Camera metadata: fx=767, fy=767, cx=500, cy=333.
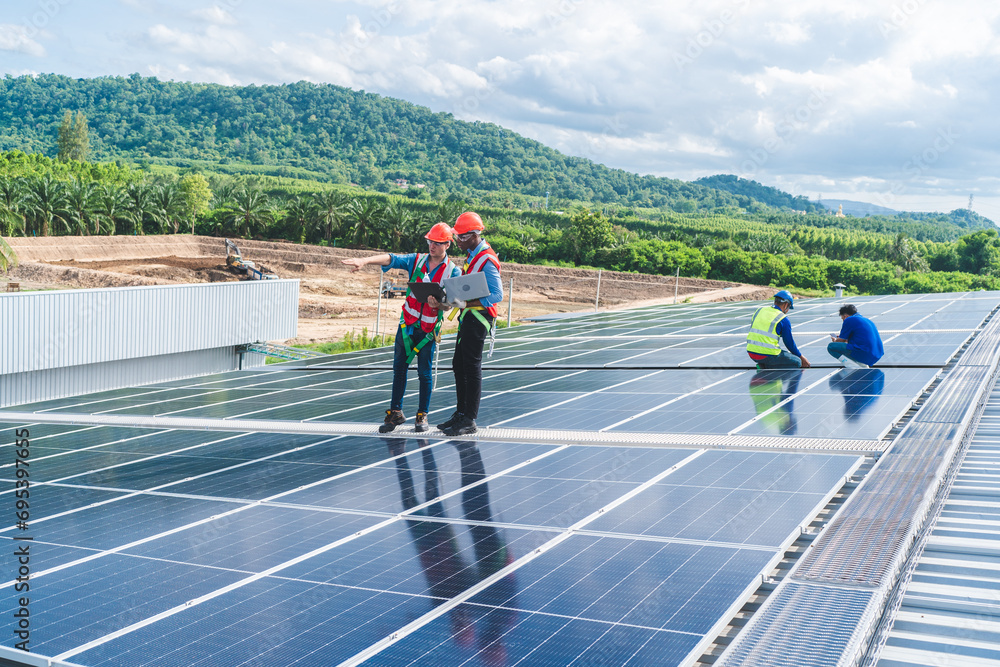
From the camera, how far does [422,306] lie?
26.4ft

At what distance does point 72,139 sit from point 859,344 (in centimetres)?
16173

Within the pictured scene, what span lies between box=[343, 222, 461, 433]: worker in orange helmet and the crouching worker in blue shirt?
6.78 m

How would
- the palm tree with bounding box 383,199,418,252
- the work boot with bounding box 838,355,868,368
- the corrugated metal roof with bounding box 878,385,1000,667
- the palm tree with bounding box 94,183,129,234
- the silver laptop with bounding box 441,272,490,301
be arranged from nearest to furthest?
the corrugated metal roof with bounding box 878,385,1000,667, the silver laptop with bounding box 441,272,490,301, the work boot with bounding box 838,355,868,368, the palm tree with bounding box 94,183,129,234, the palm tree with bounding box 383,199,418,252

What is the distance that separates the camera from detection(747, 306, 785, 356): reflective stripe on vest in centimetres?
1200

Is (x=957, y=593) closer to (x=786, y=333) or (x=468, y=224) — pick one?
(x=468, y=224)

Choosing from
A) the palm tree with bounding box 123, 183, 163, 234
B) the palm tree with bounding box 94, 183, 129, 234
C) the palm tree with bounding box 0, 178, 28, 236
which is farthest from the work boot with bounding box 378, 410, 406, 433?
the palm tree with bounding box 123, 183, 163, 234

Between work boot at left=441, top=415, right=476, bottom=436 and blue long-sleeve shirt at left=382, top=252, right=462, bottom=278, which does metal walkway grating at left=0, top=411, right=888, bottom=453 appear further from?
blue long-sleeve shirt at left=382, top=252, right=462, bottom=278

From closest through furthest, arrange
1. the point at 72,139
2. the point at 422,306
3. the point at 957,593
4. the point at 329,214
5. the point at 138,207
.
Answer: the point at 957,593
the point at 422,306
the point at 138,207
the point at 329,214
the point at 72,139

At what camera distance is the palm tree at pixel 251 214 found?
296 ft

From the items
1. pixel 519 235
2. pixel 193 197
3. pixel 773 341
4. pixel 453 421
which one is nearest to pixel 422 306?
pixel 453 421

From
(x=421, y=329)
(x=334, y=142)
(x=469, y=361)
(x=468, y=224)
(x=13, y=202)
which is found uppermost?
(x=334, y=142)

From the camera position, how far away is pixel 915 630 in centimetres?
372

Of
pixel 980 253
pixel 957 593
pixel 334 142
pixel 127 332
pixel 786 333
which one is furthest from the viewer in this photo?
pixel 334 142

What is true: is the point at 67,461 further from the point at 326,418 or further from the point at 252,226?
the point at 252,226
